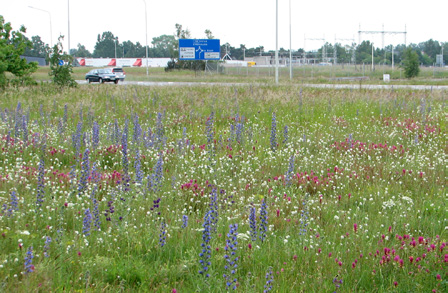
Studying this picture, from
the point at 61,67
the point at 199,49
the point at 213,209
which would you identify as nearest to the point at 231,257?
the point at 213,209

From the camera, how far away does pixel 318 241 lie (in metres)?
4.58

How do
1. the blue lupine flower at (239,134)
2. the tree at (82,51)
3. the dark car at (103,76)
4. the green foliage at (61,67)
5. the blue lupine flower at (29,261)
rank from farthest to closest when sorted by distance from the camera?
1. the tree at (82,51)
2. the dark car at (103,76)
3. the green foliage at (61,67)
4. the blue lupine flower at (239,134)
5. the blue lupine flower at (29,261)

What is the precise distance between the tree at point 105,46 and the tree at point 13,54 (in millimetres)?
133981

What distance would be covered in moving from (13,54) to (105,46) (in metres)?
138

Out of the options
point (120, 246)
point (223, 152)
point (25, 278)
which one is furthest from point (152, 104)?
point (25, 278)

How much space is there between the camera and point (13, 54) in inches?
830

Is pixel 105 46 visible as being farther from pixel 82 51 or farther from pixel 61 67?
pixel 61 67

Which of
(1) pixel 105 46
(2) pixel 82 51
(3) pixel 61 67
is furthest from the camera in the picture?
(2) pixel 82 51

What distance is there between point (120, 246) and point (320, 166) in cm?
451

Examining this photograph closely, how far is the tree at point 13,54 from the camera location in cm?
2042

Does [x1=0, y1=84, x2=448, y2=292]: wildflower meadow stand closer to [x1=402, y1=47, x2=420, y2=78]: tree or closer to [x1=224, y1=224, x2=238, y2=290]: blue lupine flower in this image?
[x1=224, y1=224, x2=238, y2=290]: blue lupine flower

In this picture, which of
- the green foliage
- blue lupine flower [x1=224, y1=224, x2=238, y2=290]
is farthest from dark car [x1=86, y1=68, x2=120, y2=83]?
blue lupine flower [x1=224, y1=224, x2=238, y2=290]

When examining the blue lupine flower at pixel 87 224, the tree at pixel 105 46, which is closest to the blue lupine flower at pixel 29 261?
the blue lupine flower at pixel 87 224

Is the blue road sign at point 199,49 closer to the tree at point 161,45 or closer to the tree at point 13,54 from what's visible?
the tree at point 13,54
